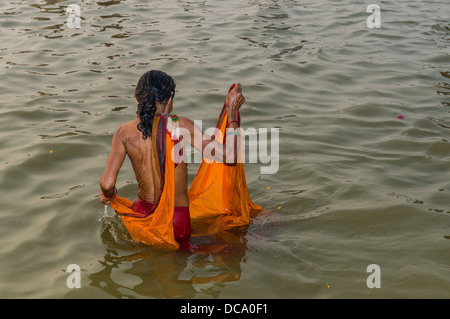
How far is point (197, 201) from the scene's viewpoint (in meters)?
4.66

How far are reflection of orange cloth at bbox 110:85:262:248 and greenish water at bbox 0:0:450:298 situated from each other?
146mm

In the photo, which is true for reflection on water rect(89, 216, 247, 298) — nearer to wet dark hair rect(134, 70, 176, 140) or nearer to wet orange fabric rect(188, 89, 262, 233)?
wet orange fabric rect(188, 89, 262, 233)

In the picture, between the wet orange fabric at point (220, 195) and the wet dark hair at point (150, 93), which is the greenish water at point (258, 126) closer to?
the wet orange fabric at point (220, 195)

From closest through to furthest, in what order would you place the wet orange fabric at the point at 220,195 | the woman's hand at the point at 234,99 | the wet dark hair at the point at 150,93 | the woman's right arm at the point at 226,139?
the wet dark hair at the point at 150,93, the woman's right arm at the point at 226,139, the woman's hand at the point at 234,99, the wet orange fabric at the point at 220,195

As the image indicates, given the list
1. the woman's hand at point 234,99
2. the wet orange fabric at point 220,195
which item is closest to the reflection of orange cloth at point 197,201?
the wet orange fabric at point 220,195

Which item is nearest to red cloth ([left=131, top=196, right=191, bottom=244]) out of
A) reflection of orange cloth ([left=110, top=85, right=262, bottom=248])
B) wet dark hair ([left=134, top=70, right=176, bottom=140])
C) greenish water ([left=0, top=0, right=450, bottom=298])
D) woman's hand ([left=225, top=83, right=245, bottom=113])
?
reflection of orange cloth ([left=110, top=85, right=262, bottom=248])

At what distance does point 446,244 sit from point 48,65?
255 inches

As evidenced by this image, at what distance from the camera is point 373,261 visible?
433 centimetres

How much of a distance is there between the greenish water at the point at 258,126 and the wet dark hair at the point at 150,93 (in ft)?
3.43

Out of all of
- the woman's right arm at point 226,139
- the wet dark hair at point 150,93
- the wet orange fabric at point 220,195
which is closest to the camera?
the wet dark hair at point 150,93

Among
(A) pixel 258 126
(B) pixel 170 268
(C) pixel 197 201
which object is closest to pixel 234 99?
(C) pixel 197 201

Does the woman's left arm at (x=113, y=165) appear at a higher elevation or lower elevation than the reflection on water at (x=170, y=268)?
higher

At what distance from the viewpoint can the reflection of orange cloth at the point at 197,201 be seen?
4137mm
